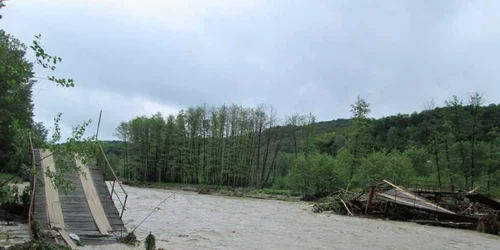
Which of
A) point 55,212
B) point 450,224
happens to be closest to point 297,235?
point 55,212

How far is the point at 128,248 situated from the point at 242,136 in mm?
61432

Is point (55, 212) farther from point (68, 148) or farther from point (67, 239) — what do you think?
point (68, 148)

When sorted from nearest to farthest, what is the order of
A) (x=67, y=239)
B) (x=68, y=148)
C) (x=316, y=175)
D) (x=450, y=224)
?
(x=68, y=148)
(x=67, y=239)
(x=450, y=224)
(x=316, y=175)

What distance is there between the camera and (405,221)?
25.9 metres

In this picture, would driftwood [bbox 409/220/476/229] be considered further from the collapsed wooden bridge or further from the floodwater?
the collapsed wooden bridge

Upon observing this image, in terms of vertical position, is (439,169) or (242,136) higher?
(242,136)

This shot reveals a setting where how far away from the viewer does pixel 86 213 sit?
1398 centimetres

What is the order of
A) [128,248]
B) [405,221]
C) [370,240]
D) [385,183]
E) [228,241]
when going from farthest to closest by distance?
[385,183]
[405,221]
[370,240]
[228,241]
[128,248]

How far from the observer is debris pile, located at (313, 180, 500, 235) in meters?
23.6

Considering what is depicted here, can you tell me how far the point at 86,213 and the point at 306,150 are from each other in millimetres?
52014

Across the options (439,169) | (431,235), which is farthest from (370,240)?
(439,169)

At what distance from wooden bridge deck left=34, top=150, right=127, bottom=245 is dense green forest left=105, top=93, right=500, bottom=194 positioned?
104 ft

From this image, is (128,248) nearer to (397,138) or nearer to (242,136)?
(242,136)

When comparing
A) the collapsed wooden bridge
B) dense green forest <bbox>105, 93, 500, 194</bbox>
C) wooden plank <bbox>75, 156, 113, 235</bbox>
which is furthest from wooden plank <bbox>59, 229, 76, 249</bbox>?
dense green forest <bbox>105, 93, 500, 194</bbox>
